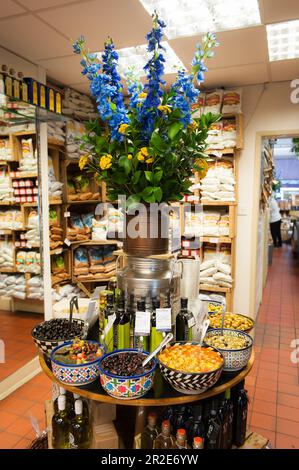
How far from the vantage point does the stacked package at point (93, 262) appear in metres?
4.37

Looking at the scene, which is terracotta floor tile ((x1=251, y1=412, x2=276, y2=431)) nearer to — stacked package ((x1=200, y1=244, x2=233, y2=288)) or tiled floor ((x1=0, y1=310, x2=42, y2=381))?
stacked package ((x1=200, y1=244, x2=233, y2=288))

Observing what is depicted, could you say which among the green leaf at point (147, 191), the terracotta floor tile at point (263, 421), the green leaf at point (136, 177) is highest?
the green leaf at point (136, 177)

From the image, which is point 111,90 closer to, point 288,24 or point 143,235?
point 143,235

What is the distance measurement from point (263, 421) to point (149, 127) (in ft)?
7.66

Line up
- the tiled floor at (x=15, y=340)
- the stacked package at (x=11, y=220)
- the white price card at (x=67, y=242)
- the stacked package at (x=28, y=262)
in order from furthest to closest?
1. the white price card at (x=67, y=242)
2. the stacked package at (x=28, y=262)
3. the stacked package at (x=11, y=220)
4. the tiled floor at (x=15, y=340)

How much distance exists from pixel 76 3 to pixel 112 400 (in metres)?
2.38

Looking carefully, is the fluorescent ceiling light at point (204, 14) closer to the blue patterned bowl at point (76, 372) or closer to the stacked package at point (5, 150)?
the stacked package at point (5, 150)

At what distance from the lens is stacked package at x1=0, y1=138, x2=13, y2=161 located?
313 cm

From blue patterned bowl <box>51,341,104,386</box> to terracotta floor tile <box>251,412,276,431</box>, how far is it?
172 cm

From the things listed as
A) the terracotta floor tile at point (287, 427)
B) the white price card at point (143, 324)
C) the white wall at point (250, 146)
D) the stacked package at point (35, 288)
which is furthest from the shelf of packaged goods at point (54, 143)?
the terracotta floor tile at point (287, 427)

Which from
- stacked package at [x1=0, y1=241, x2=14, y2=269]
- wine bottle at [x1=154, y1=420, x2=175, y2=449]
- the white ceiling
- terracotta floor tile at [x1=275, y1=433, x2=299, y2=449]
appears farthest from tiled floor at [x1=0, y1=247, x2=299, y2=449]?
the white ceiling

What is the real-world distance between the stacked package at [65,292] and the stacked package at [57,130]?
1718 millimetres

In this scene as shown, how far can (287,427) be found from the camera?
2594mm
